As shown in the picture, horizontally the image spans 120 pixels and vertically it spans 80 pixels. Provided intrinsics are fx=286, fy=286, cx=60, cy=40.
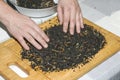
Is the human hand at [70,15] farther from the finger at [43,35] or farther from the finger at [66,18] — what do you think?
the finger at [43,35]

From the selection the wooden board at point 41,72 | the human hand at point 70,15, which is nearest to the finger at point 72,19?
the human hand at point 70,15

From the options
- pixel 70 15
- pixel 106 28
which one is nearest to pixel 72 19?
pixel 70 15

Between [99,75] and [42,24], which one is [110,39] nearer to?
[99,75]

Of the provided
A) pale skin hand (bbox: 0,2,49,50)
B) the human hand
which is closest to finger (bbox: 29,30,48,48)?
pale skin hand (bbox: 0,2,49,50)

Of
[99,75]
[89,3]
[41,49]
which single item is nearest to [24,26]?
[41,49]

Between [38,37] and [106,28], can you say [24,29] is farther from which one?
[106,28]

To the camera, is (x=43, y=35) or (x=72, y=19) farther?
(x=72, y=19)
